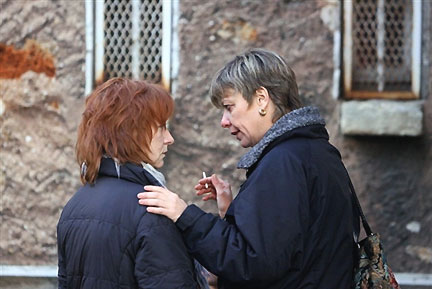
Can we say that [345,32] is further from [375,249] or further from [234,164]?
[375,249]

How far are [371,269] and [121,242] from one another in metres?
0.83

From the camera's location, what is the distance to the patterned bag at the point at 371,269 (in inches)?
108

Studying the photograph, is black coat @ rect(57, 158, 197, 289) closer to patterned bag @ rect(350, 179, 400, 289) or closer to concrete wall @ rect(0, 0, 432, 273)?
patterned bag @ rect(350, 179, 400, 289)

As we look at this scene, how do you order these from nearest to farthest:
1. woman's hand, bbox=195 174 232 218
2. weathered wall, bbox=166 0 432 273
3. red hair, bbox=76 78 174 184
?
red hair, bbox=76 78 174 184 < woman's hand, bbox=195 174 232 218 < weathered wall, bbox=166 0 432 273

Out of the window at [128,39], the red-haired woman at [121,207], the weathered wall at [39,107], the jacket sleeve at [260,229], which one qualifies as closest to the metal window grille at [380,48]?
the window at [128,39]

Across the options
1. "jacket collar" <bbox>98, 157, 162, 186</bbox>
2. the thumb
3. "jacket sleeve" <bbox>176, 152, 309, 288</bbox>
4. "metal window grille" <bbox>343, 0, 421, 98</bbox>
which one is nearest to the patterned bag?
"jacket sleeve" <bbox>176, 152, 309, 288</bbox>

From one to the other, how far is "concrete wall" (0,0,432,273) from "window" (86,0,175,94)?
122mm

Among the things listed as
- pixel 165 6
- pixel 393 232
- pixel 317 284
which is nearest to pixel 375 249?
pixel 317 284

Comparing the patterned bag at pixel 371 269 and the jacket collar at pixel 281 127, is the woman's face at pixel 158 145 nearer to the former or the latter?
the jacket collar at pixel 281 127

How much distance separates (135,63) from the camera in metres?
5.10

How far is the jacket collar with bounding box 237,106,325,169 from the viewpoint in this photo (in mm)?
2707

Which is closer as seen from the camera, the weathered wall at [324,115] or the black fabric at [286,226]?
the black fabric at [286,226]

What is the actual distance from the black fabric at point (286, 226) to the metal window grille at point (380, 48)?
2.31 metres

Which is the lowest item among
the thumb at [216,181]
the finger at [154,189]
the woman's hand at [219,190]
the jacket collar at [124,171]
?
the woman's hand at [219,190]
